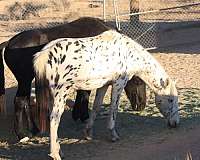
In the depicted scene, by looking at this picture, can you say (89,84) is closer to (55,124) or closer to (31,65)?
(55,124)

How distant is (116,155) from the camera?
728cm

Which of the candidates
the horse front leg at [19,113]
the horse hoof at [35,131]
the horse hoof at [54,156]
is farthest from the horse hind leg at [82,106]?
the horse hoof at [54,156]

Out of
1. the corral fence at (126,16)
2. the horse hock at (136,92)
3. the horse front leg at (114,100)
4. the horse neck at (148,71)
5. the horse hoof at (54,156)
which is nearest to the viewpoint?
the horse hoof at (54,156)

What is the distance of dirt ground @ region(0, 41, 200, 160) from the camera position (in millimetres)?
7180

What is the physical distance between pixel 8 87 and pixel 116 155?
4887 millimetres

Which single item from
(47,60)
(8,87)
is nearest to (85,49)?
(47,60)

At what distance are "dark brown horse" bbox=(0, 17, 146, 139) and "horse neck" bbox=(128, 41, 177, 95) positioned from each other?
0.77ft

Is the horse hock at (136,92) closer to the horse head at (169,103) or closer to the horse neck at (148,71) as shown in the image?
the horse neck at (148,71)

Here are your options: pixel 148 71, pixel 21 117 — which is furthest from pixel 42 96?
pixel 148 71

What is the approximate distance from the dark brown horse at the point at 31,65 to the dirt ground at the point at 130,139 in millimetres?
256

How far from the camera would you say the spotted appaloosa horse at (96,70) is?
285 inches

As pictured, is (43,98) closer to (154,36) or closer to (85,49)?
(85,49)

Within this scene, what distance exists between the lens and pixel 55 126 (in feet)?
23.7

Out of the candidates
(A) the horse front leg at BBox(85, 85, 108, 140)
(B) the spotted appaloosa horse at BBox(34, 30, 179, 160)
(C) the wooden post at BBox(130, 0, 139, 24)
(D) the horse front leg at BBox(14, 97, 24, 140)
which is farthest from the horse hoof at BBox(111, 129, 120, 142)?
(C) the wooden post at BBox(130, 0, 139, 24)
